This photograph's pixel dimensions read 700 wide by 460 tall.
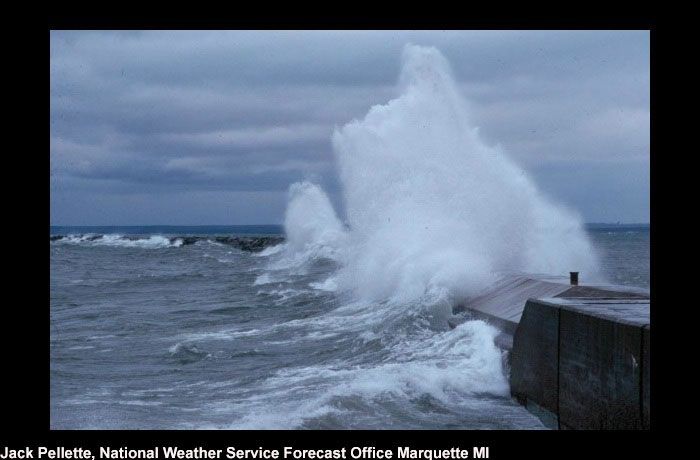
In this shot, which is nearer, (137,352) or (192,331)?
(137,352)

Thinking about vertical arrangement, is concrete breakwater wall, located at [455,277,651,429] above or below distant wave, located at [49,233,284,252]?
below

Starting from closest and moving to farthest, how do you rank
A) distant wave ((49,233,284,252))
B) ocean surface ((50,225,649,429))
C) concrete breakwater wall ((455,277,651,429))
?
concrete breakwater wall ((455,277,651,429)) < ocean surface ((50,225,649,429)) < distant wave ((49,233,284,252))

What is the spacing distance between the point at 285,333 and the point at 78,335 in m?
4.20

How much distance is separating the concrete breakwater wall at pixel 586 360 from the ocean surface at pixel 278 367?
0.33 m

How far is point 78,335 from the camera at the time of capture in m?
15.0

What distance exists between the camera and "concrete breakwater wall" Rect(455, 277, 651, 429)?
6117mm

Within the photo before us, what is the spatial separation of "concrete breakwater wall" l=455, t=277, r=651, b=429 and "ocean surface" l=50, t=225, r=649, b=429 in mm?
334
